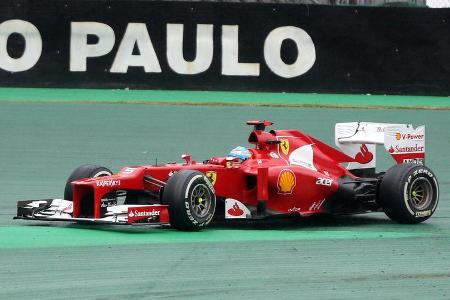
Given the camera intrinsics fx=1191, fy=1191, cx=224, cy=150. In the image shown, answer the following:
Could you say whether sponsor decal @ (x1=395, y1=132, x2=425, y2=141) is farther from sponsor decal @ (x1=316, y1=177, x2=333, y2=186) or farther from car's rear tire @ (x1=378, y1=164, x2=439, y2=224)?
sponsor decal @ (x1=316, y1=177, x2=333, y2=186)

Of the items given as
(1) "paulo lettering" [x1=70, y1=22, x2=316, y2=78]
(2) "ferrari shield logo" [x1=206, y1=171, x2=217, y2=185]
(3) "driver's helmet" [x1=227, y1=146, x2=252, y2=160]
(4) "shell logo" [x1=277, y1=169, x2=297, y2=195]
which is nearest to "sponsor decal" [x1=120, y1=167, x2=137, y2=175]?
(2) "ferrari shield logo" [x1=206, y1=171, x2=217, y2=185]

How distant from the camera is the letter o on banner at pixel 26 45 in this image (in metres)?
19.3

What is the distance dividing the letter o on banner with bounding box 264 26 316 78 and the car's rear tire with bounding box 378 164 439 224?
29.2ft

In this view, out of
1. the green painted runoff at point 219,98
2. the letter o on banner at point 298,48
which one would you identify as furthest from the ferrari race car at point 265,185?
the letter o on banner at point 298,48

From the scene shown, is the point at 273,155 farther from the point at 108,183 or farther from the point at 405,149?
the point at 108,183

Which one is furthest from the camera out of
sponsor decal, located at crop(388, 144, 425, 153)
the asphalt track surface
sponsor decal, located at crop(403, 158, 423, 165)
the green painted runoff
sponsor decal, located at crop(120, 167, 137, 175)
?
the green painted runoff

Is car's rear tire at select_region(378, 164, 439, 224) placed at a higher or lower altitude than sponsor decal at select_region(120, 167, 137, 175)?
lower

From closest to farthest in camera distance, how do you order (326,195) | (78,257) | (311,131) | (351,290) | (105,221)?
(351,290), (78,257), (105,221), (326,195), (311,131)

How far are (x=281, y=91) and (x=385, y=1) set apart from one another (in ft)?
7.97

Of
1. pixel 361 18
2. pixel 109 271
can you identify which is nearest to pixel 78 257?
pixel 109 271

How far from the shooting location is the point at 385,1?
20359 mm

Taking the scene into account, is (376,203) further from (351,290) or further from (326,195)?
(351,290)

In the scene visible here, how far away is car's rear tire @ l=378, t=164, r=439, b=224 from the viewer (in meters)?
10.7

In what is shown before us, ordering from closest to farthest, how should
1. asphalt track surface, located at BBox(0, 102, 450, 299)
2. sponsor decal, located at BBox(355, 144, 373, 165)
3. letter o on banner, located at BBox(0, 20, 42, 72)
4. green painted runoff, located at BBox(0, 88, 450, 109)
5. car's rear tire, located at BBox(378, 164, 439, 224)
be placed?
1. asphalt track surface, located at BBox(0, 102, 450, 299)
2. car's rear tire, located at BBox(378, 164, 439, 224)
3. sponsor decal, located at BBox(355, 144, 373, 165)
4. green painted runoff, located at BBox(0, 88, 450, 109)
5. letter o on banner, located at BBox(0, 20, 42, 72)
